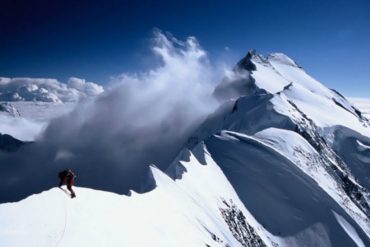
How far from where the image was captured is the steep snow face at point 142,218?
15.7m

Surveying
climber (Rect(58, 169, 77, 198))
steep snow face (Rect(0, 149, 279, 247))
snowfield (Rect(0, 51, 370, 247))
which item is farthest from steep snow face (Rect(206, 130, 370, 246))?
climber (Rect(58, 169, 77, 198))

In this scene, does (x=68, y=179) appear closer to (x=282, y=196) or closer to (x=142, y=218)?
(x=142, y=218)

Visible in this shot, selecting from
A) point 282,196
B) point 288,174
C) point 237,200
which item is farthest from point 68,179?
point 288,174

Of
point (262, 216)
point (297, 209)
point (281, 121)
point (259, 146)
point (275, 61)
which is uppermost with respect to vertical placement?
point (275, 61)

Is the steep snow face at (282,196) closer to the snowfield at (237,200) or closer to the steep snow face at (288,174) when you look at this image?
the steep snow face at (288,174)

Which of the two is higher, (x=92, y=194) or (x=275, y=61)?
(x=275, y=61)

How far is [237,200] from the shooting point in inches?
2046

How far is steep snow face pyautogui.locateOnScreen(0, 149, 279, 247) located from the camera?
15.7 metres

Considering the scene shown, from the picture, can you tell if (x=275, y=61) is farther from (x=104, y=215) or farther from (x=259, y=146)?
(x=104, y=215)

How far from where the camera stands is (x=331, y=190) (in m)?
60.9

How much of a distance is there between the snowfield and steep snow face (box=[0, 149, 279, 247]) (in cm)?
8

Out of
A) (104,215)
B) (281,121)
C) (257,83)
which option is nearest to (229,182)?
(281,121)

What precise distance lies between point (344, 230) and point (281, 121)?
104 ft

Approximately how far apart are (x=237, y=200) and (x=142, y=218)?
30137 mm
